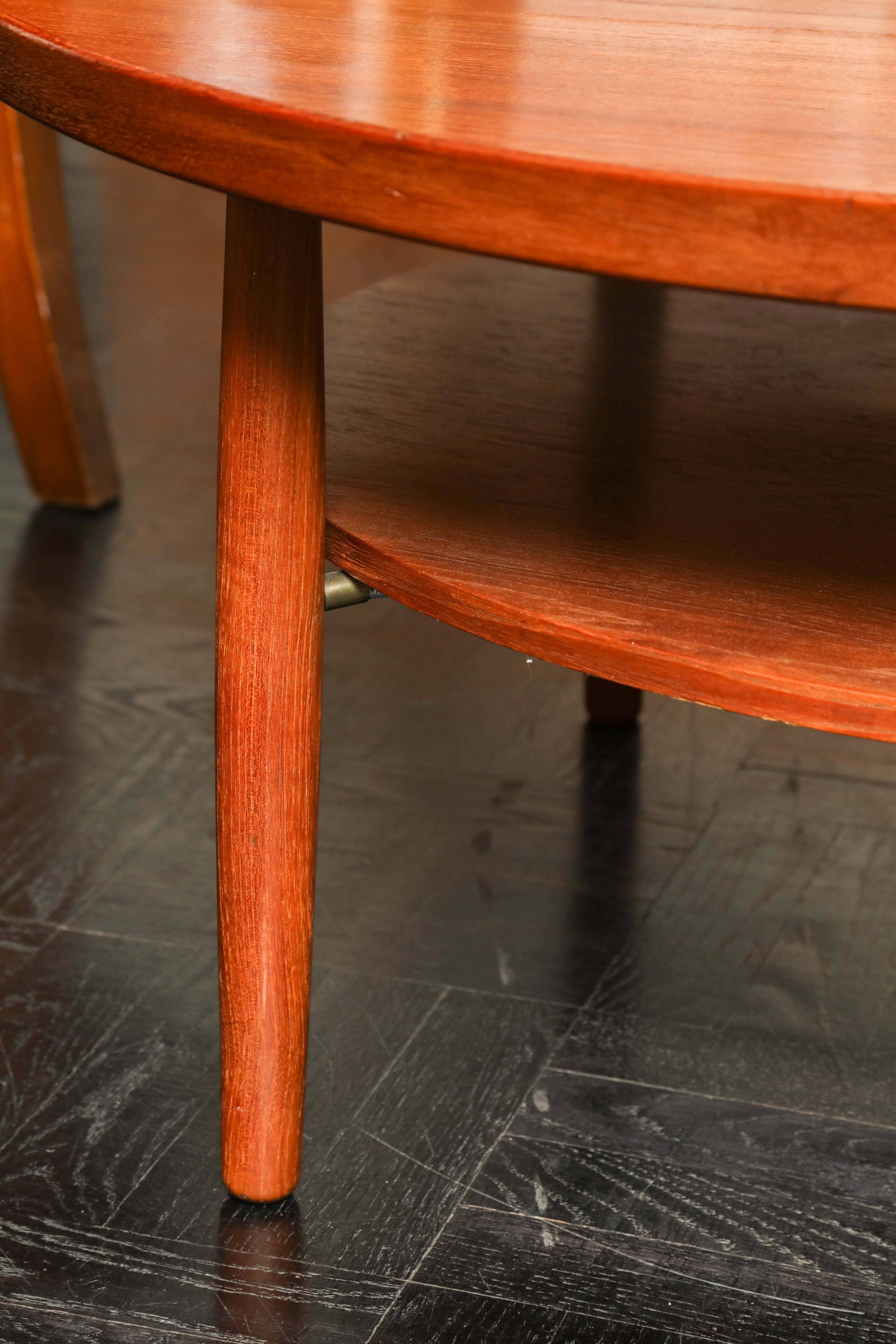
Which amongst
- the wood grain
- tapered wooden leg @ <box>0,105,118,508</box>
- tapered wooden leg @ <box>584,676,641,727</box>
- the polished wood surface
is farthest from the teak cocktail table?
tapered wooden leg @ <box>0,105,118,508</box>

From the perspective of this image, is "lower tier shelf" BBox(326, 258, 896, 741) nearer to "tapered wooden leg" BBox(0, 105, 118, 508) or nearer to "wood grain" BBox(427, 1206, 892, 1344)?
"wood grain" BBox(427, 1206, 892, 1344)

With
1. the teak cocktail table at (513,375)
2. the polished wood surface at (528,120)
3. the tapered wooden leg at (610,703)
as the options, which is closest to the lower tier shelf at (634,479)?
the teak cocktail table at (513,375)

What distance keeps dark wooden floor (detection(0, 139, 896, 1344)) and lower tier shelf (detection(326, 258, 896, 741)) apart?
0.31 metres

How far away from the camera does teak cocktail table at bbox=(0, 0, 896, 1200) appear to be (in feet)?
1.67

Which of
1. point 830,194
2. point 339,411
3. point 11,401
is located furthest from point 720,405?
point 11,401

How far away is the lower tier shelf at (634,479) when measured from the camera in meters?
0.65

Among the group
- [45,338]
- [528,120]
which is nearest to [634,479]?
[528,120]

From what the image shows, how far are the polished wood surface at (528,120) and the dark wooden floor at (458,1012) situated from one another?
49 centimetres

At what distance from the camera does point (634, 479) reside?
82 cm

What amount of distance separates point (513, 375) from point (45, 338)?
795 millimetres

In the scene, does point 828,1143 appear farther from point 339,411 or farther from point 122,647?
point 122,647

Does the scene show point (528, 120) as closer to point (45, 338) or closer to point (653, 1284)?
point (653, 1284)

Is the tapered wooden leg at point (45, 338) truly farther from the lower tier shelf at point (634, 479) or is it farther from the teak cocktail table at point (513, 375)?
the teak cocktail table at point (513, 375)

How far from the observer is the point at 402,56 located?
2.08 ft
